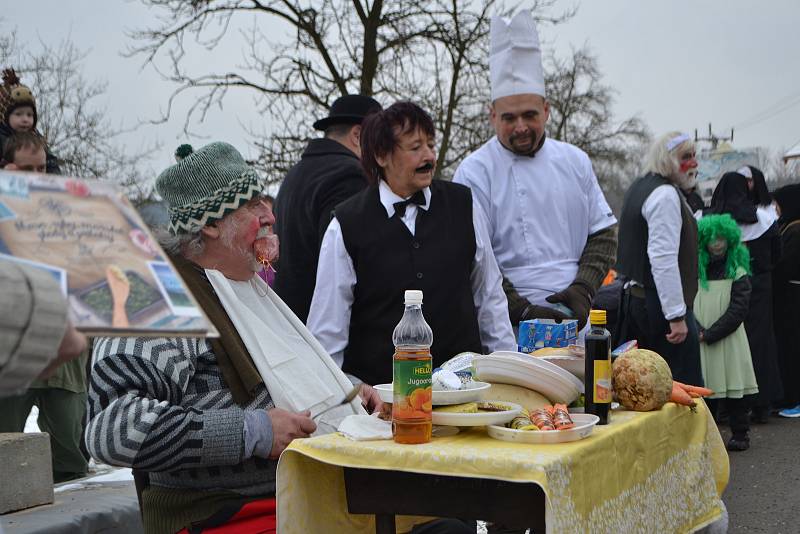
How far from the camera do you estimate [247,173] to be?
2.70m

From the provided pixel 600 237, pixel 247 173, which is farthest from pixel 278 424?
pixel 600 237

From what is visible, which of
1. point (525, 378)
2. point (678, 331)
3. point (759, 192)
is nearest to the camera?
point (525, 378)

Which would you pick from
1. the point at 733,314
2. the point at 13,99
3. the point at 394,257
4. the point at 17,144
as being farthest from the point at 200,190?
the point at 733,314

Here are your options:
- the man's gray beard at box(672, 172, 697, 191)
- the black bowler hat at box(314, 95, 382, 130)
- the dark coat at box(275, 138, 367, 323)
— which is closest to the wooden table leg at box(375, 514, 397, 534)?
the dark coat at box(275, 138, 367, 323)

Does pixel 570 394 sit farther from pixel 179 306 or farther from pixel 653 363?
pixel 179 306

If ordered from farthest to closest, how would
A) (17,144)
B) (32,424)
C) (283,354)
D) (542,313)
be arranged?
1. (32,424)
2. (17,144)
3. (542,313)
4. (283,354)

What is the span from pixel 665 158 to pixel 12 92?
3776 mm

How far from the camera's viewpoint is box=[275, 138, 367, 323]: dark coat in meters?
4.04

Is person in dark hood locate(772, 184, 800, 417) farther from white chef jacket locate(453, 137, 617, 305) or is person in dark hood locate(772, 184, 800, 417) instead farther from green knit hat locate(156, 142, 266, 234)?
green knit hat locate(156, 142, 266, 234)

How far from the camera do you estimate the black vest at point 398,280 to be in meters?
3.20

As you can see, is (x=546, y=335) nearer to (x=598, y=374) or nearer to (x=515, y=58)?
(x=598, y=374)

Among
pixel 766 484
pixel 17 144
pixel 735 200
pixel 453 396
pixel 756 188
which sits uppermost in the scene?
pixel 17 144

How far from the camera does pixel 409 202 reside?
10.8ft

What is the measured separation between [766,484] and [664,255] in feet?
5.77
